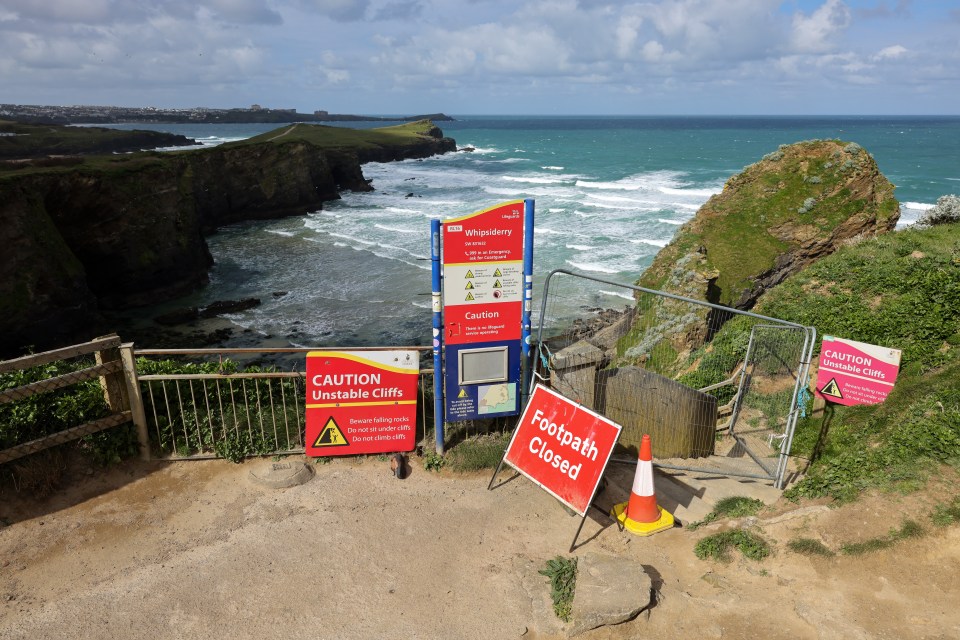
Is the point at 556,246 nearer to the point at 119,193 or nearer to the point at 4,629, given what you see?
the point at 119,193

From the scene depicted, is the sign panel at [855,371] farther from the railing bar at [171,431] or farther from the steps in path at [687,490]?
the railing bar at [171,431]

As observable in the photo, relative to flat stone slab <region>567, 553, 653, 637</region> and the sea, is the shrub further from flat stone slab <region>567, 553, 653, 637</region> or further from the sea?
flat stone slab <region>567, 553, 653, 637</region>

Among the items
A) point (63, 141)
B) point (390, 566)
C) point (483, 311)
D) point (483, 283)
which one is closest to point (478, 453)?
point (483, 311)

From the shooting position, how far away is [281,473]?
7.77 m

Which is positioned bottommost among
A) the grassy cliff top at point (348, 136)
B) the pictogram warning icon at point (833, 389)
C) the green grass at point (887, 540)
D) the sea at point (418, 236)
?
the sea at point (418, 236)

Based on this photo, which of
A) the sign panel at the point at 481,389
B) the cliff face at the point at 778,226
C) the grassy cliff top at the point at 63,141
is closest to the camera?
the sign panel at the point at 481,389

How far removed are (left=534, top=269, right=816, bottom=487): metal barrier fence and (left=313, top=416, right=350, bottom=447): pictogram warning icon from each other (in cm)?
279

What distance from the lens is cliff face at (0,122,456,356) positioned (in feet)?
70.9

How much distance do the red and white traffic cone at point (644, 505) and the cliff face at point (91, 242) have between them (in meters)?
22.7

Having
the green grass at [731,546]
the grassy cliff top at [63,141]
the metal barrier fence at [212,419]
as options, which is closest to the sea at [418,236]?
the metal barrier fence at [212,419]

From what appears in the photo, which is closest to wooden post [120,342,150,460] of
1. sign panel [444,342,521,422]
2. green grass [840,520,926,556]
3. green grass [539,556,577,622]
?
sign panel [444,342,521,422]

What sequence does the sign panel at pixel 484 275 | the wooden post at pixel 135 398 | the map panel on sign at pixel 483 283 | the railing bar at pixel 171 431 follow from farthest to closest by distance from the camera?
1. the railing bar at pixel 171 431
2. the wooden post at pixel 135 398
3. the map panel on sign at pixel 483 283
4. the sign panel at pixel 484 275

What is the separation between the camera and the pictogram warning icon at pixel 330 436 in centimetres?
809

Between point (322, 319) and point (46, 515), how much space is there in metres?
18.2
